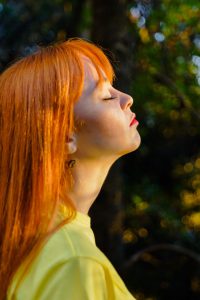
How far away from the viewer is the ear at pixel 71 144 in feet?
4.96

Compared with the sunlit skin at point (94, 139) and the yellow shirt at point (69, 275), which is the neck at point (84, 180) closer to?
the sunlit skin at point (94, 139)

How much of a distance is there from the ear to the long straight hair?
2 centimetres

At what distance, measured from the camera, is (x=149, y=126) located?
6645 millimetres

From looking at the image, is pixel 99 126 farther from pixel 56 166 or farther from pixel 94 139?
pixel 56 166

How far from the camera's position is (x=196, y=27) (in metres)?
5.52

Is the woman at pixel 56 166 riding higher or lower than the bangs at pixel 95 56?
lower

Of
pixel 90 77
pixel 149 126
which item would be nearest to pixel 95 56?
pixel 90 77

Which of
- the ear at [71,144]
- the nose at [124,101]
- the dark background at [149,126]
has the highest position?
the nose at [124,101]

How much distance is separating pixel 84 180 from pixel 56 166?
0.35 feet

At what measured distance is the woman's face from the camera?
1.53 meters

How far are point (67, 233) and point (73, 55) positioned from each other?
44 centimetres

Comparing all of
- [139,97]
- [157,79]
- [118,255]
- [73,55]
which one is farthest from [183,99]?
[73,55]

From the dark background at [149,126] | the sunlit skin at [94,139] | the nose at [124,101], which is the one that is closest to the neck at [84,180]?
the sunlit skin at [94,139]

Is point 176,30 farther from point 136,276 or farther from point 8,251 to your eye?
point 8,251
